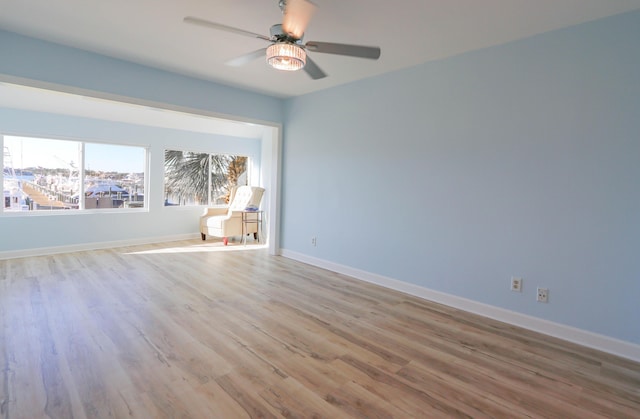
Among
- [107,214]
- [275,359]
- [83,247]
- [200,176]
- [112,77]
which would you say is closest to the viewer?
[275,359]

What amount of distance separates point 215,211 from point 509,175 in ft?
17.6

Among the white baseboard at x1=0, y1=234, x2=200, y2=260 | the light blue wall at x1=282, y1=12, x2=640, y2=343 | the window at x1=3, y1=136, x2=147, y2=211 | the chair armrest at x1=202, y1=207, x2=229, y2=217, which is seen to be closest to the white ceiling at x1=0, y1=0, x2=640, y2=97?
the light blue wall at x1=282, y1=12, x2=640, y2=343

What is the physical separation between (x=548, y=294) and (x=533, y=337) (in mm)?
376

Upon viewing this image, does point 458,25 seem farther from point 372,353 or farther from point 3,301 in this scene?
point 3,301

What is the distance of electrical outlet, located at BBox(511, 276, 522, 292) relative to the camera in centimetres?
298

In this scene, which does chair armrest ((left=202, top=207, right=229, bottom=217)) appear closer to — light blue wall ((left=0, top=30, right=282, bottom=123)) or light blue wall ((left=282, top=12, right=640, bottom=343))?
light blue wall ((left=0, top=30, right=282, bottom=123))

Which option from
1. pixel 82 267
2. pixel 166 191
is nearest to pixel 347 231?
pixel 82 267

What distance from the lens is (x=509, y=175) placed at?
303cm

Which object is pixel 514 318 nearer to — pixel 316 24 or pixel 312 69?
pixel 312 69

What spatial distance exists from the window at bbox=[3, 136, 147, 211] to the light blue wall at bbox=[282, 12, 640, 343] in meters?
4.02

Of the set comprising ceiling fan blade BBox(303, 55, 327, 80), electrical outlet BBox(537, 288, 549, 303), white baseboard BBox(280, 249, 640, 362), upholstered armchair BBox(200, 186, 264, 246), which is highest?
ceiling fan blade BBox(303, 55, 327, 80)

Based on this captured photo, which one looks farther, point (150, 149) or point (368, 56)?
point (150, 149)

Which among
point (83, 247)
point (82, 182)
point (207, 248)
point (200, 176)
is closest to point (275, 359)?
point (207, 248)

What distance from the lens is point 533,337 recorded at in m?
2.76
